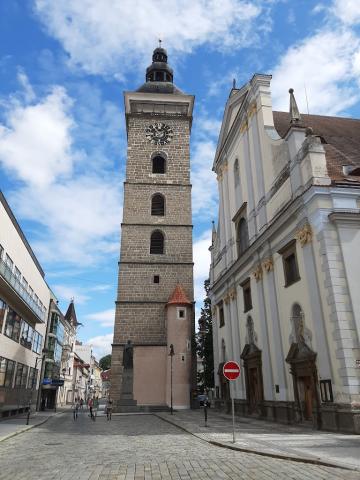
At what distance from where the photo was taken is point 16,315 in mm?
26828

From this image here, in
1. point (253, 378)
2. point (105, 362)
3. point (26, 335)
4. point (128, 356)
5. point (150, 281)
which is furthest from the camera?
point (105, 362)

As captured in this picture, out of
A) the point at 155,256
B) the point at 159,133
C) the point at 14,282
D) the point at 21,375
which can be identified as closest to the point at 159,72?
the point at 159,133

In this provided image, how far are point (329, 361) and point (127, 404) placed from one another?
2081 centimetres

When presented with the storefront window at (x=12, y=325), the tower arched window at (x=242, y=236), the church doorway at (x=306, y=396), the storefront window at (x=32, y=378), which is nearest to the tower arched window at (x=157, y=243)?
the tower arched window at (x=242, y=236)

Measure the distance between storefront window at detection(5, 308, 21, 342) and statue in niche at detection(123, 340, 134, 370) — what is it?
8.27m

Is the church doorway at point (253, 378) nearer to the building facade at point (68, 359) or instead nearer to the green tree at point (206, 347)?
the green tree at point (206, 347)

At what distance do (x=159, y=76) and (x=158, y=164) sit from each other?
1247 centimetres

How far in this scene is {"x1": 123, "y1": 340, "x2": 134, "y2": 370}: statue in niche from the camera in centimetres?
3148

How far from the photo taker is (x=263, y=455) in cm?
951

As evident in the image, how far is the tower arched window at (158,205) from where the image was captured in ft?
132

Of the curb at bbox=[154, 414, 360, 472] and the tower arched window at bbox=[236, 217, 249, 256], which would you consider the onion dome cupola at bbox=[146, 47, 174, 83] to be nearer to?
the tower arched window at bbox=[236, 217, 249, 256]

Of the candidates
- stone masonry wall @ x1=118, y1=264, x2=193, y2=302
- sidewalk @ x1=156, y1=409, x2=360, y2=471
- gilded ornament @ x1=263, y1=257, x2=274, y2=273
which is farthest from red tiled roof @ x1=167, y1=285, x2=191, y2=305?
sidewalk @ x1=156, y1=409, x2=360, y2=471

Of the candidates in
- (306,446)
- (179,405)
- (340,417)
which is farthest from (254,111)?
(179,405)

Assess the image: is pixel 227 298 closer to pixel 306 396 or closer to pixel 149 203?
pixel 306 396
